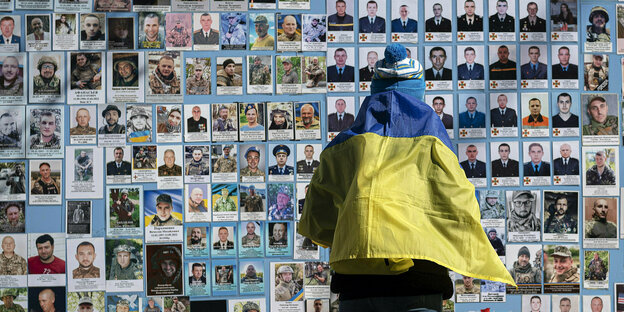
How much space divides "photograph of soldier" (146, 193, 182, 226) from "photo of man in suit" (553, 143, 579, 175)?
6.86 ft

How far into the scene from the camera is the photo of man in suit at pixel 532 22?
172 inches

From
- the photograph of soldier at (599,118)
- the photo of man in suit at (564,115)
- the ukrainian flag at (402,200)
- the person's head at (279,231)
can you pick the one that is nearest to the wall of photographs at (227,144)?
the person's head at (279,231)

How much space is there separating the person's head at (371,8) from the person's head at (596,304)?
1.98 metres

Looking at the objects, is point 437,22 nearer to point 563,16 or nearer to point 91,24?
point 563,16

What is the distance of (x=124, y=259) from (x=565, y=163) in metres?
2.47

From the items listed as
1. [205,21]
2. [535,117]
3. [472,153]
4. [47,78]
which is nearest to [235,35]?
[205,21]

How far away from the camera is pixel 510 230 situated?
4.36m

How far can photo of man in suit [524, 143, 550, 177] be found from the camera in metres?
4.36

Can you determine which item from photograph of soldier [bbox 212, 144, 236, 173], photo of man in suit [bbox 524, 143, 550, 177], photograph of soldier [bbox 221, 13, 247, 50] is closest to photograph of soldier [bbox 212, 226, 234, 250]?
Answer: photograph of soldier [bbox 212, 144, 236, 173]

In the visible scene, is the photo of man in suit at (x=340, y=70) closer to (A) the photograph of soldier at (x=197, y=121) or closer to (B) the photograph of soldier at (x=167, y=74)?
(A) the photograph of soldier at (x=197, y=121)

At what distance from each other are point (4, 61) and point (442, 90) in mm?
2408

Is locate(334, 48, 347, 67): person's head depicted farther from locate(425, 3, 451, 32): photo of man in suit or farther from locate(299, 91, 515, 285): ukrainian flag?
locate(299, 91, 515, 285): ukrainian flag

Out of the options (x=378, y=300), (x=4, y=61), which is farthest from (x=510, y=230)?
(x=4, y=61)

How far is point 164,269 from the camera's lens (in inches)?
169
